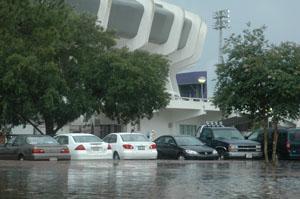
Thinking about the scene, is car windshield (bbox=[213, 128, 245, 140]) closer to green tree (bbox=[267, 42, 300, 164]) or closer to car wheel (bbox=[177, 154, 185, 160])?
car wheel (bbox=[177, 154, 185, 160])

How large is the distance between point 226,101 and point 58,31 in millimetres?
15623

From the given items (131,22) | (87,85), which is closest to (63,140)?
(87,85)

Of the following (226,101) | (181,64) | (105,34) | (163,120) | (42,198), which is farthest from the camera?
(181,64)

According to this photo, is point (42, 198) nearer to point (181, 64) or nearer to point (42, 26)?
point (42, 26)

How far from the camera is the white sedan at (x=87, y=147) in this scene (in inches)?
1182

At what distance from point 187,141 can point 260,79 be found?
545 cm

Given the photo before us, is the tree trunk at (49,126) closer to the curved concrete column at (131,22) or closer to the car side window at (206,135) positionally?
the car side window at (206,135)

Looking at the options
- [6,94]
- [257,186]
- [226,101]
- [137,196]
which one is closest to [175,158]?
[226,101]

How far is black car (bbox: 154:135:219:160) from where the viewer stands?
3184 centimetres

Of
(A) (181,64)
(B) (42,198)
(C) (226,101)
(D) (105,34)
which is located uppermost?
(A) (181,64)

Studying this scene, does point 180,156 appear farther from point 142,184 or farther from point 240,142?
point 142,184

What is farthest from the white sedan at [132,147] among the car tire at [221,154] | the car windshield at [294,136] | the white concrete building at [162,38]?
the white concrete building at [162,38]

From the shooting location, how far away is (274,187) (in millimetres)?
16422

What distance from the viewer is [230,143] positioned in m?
33.8
